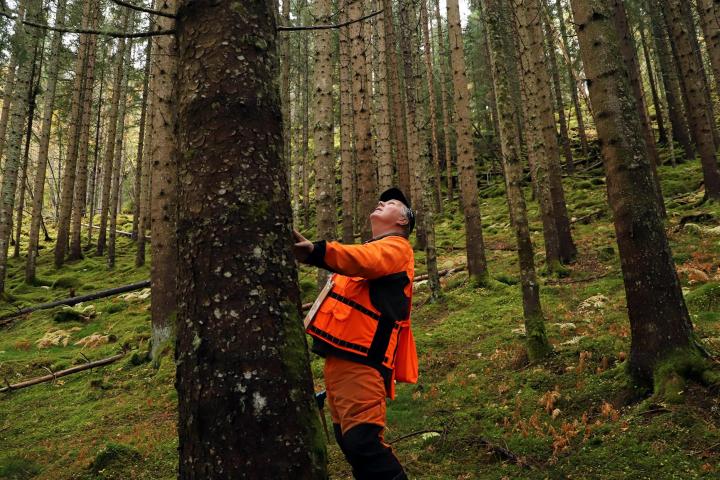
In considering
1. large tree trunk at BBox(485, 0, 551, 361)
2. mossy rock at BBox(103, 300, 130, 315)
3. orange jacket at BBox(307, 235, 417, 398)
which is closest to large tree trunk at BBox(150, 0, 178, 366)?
mossy rock at BBox(103, 300, 130, 315)

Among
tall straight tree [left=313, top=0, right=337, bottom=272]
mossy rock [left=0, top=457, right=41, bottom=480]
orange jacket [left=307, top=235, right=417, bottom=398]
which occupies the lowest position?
mossy rock [left=0, top=457, right=41, bottom=480]

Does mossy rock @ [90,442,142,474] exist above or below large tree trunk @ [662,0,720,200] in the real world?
below

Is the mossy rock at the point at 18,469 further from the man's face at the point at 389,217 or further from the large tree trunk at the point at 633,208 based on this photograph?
the large tree trunk at the point at 633,208

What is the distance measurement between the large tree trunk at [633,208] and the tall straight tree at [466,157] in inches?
266

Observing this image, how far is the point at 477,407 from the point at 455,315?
4376 mm

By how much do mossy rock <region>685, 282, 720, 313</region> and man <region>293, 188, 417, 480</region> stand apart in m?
5.68

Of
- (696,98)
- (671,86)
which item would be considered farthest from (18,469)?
(671,86)

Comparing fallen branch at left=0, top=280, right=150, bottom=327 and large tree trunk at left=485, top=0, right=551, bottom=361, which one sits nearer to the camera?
large tree trunk at left=485, top=0, right=551, bottom=361

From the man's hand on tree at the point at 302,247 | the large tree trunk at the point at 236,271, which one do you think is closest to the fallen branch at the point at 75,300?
the man's hand on tree at the point at 302,247

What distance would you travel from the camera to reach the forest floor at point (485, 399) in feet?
12.9

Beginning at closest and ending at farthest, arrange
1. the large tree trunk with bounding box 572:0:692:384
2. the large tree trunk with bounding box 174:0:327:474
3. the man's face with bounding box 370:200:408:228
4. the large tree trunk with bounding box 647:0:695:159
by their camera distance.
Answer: the large tree trunk with bounding box 174:0:327:474 → the man's face with bounding box 370:200:408:228 → the large tree trunk with bounding box 572:0:692:384 → the large tree trunk with bounding box 647:0:695:159

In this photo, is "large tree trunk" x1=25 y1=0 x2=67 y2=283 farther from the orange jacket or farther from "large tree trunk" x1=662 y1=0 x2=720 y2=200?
"large tree trunk" x1=662 y1=0 x2=720 y2=200

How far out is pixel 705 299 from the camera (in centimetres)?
659

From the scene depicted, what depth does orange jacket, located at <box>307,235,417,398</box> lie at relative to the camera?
2.79 m
